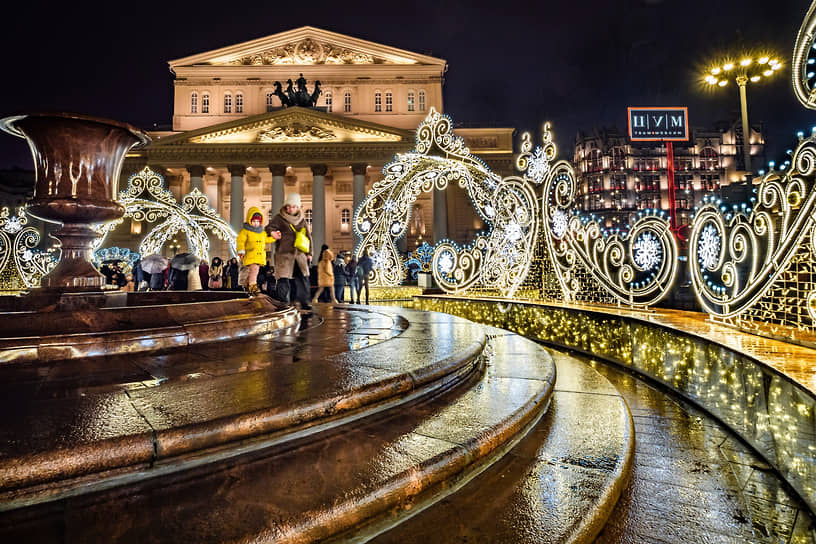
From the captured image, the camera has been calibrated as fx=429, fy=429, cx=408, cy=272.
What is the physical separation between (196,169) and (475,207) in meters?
30.0

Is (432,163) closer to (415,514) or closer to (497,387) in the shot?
(497,387)

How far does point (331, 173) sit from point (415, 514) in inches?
1569

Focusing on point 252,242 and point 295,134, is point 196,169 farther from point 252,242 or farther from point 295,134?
point 252,242

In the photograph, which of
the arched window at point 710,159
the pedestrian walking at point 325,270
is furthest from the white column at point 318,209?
the arched window at point 710,159

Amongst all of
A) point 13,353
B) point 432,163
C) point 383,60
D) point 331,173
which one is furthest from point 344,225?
point 13,353

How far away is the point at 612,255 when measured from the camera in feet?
21.0

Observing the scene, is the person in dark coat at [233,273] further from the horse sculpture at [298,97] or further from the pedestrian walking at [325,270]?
the horse sculpture at [298,97]

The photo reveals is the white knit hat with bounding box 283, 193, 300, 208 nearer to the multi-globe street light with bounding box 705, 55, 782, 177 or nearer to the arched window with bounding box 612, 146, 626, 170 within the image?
the multi-globe street light with bounding box 705, 55, 782, 177

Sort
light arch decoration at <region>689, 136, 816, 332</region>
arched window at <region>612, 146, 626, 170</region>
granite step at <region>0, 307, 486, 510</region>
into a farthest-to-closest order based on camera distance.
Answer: arched window at <region>612, 146, 626, 170</region> < light arch decoration at <region>689, 136, 816, 332</region> < granite step at <region>0, 307, 486, 510</region>

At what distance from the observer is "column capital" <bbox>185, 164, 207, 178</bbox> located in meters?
32.9

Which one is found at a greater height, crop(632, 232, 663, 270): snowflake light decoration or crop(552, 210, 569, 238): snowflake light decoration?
crop(552, 210, 569, 238): snowflake light decoration

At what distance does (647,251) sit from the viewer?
5.75 metres

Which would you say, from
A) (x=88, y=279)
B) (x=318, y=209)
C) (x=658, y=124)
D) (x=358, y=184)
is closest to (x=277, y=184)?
(x=318, y=209)

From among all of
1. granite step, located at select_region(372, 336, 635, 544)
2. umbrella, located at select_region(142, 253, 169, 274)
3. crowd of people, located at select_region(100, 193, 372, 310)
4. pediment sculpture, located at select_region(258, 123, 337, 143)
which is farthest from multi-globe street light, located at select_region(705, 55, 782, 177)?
pediment sculpture, located at select_region(258, 123, 337, 143)
